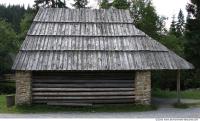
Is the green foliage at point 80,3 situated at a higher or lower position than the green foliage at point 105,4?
higher


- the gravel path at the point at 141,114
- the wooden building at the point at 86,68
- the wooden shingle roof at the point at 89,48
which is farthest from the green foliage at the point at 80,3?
the gravel path at the point at 141,114

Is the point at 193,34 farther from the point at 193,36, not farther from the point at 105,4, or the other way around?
the point at 105,4

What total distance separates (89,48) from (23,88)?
3.70m

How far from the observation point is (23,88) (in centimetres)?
2103

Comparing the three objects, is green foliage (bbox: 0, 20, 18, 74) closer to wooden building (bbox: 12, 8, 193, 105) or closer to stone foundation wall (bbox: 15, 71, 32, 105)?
wooden building (bbox: 12, 8, 193, 105)

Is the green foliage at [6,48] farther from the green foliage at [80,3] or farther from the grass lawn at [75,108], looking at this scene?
the grass lawn at [75,108]

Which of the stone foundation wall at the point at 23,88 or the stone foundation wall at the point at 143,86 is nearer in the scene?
the stone foundation wall at the point at 23,88

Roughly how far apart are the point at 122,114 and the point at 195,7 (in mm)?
18666

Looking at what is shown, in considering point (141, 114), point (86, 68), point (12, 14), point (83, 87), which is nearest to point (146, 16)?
point (83, 87)

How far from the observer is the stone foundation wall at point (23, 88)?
2094cm

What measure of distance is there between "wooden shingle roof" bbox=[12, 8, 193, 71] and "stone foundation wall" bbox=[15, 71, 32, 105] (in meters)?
0.59

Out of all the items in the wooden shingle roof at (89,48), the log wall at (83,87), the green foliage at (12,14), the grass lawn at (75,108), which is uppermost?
the green foliage at (12,14)

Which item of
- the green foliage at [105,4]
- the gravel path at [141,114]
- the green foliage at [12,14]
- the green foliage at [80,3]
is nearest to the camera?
the gravel path at [141,114]

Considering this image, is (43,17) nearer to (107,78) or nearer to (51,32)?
(51,32)
